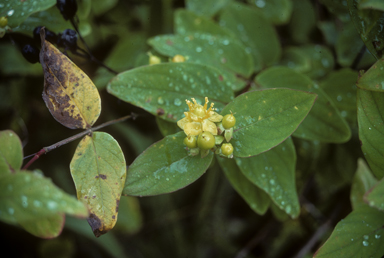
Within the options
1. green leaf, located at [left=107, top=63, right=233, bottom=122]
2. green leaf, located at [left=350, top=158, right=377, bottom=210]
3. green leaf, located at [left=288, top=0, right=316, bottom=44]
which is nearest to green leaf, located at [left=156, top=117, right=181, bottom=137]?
green leaf, located at [left=107, top=63, right=233, bottom=122]

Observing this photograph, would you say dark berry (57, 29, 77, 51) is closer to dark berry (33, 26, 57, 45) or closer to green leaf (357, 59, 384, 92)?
dark berry (33, 26, 57, 45)

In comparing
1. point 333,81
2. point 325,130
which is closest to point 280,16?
point 333,81

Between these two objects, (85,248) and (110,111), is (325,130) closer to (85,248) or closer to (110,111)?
(110,111)

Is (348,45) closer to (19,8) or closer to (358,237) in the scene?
(358,237)

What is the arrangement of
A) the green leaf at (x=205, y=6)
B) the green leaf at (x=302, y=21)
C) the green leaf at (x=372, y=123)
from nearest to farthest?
the green leaf at (x=372, y=123)
the green leaf at (x=205, y=6)
the green leaf at (x=302, y=21)

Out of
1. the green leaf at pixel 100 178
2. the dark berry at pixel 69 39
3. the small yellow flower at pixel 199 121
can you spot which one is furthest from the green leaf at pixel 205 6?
the green leaf at pixel 100 178

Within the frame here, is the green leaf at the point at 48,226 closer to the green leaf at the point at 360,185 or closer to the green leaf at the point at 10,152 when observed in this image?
the green leaf at the point at 10,152

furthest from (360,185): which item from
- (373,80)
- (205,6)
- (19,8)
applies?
(19,8)
